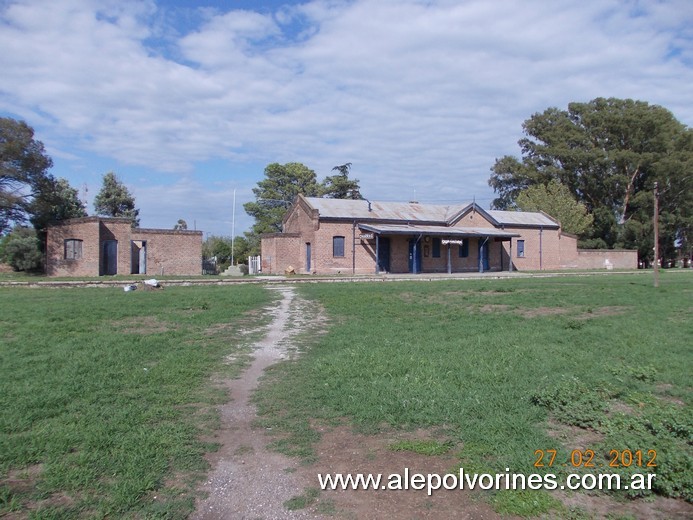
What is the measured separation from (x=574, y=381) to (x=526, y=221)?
1636 inches

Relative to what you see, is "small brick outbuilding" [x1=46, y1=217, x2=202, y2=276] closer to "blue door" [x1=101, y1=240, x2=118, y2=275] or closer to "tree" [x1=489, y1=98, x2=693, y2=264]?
"blue door" [x1=101, y1=240, x2=118, y2=275]

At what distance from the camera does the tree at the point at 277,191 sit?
60.8 meters

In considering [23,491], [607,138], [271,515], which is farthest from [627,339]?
[607,138]

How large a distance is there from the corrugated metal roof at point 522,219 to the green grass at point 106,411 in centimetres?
3645

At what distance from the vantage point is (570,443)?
16.1ft

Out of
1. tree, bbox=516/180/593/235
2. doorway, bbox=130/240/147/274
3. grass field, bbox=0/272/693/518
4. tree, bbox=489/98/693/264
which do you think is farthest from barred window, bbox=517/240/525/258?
grass field, bbox=0/272/693/518

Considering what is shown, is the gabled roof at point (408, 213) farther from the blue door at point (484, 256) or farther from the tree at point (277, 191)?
the tree at point (277, 191)

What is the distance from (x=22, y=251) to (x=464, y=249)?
102 feet

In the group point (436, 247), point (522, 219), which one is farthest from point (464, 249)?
point (522, 219)

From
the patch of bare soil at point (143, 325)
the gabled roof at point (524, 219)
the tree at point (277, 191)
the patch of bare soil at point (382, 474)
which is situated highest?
the tree at point (277, 191)

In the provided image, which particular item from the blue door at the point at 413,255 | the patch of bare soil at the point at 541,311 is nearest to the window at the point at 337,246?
the blue door at the point at 413,255

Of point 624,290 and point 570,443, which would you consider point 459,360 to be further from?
point 624,290

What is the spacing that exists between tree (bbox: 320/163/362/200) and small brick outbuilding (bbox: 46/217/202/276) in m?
25.9

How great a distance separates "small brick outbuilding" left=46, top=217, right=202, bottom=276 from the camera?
3322 centimetres
